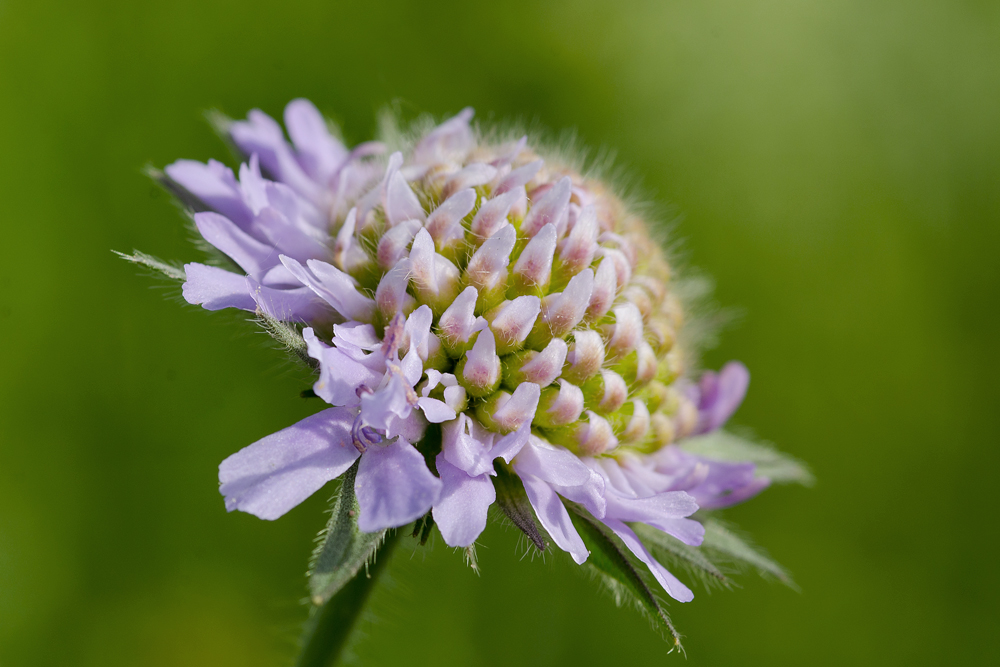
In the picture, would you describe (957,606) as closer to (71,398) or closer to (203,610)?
(203,610)

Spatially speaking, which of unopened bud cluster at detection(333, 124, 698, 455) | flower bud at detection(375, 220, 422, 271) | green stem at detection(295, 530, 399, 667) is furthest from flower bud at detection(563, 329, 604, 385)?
green stem at detection(295, 530, 399, 667)

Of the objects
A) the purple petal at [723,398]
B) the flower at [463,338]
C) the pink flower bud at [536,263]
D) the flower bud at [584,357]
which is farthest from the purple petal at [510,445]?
the purple petal at [723,398]

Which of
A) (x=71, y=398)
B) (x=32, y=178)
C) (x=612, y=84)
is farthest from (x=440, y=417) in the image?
(x=612, y=84)

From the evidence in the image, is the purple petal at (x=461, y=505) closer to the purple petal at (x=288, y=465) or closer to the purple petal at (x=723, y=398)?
the purple petal at (x=288, y=465)

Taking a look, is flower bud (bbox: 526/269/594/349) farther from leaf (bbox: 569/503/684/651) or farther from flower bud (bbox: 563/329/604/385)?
leaf (bbox: 569/503/684/651)

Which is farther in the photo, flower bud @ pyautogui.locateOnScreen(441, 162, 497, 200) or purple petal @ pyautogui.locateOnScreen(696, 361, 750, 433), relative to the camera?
purple petal @ pyautogui.locateOnScreen(696, 361, 750, 433)

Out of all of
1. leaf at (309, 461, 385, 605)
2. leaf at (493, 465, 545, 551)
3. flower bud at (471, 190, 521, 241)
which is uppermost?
flower bud at (471, 190, 521, 241)

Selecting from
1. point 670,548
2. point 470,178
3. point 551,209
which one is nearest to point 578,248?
point 551,209
